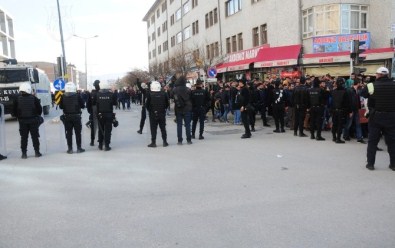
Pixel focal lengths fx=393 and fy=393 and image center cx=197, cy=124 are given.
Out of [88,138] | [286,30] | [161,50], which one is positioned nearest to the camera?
[88,138]

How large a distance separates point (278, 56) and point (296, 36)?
167 cm

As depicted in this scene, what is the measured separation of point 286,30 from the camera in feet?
84.6

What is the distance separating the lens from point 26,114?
9602mm

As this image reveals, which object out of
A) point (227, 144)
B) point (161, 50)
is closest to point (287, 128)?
point (227, 144)

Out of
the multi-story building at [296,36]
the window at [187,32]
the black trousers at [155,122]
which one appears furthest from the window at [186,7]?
the black trousers at [155,122]

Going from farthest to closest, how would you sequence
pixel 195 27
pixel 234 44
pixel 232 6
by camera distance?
pixel 195 27 → pixel 234 44 → pixel 232 6

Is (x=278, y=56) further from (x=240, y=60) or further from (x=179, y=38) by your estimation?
(x=179, y=38)

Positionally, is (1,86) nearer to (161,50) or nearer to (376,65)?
(376,65)

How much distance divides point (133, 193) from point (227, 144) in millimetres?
5072

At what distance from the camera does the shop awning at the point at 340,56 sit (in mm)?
20739

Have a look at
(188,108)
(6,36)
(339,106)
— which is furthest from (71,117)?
(6,36)

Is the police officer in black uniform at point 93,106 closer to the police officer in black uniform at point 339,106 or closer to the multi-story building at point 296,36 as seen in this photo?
the police officer in black uniform at point 339,106

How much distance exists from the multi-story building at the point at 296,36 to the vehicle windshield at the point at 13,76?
35.4 feet

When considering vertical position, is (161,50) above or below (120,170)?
above
